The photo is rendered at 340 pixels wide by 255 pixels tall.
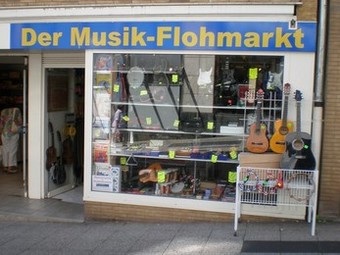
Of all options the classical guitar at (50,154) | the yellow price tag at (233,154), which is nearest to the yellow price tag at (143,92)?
the yellow price tag at (233,154)

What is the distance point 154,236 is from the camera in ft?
21.9

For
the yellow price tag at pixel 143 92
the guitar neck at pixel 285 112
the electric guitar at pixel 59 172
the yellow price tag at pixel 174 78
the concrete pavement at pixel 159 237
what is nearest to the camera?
the concrete pavement at pixel 159 237

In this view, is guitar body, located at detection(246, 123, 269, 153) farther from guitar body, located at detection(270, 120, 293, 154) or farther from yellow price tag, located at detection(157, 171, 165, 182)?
yellow price tag, located at detection(157, 171, 165, 182)

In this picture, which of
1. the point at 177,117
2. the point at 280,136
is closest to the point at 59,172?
the point at 177,117

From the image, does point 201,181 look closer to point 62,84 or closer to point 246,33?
point 246,33

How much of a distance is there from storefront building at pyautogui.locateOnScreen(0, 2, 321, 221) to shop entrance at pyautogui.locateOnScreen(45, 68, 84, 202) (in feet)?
5.31

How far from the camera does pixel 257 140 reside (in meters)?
6.78

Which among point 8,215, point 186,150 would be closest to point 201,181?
point 186,150

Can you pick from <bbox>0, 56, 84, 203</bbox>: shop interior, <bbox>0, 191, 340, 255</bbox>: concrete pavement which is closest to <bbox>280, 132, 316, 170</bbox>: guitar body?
<bbox>0, 191, 340, 255</bbox>: concrete pavement

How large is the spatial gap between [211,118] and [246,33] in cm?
131

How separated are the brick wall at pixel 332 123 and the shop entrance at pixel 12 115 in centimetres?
514

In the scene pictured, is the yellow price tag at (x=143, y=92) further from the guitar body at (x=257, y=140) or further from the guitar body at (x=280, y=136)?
the guitar body at (x=280, y=136)

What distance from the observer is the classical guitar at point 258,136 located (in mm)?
6758

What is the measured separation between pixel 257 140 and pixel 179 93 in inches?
55.8
